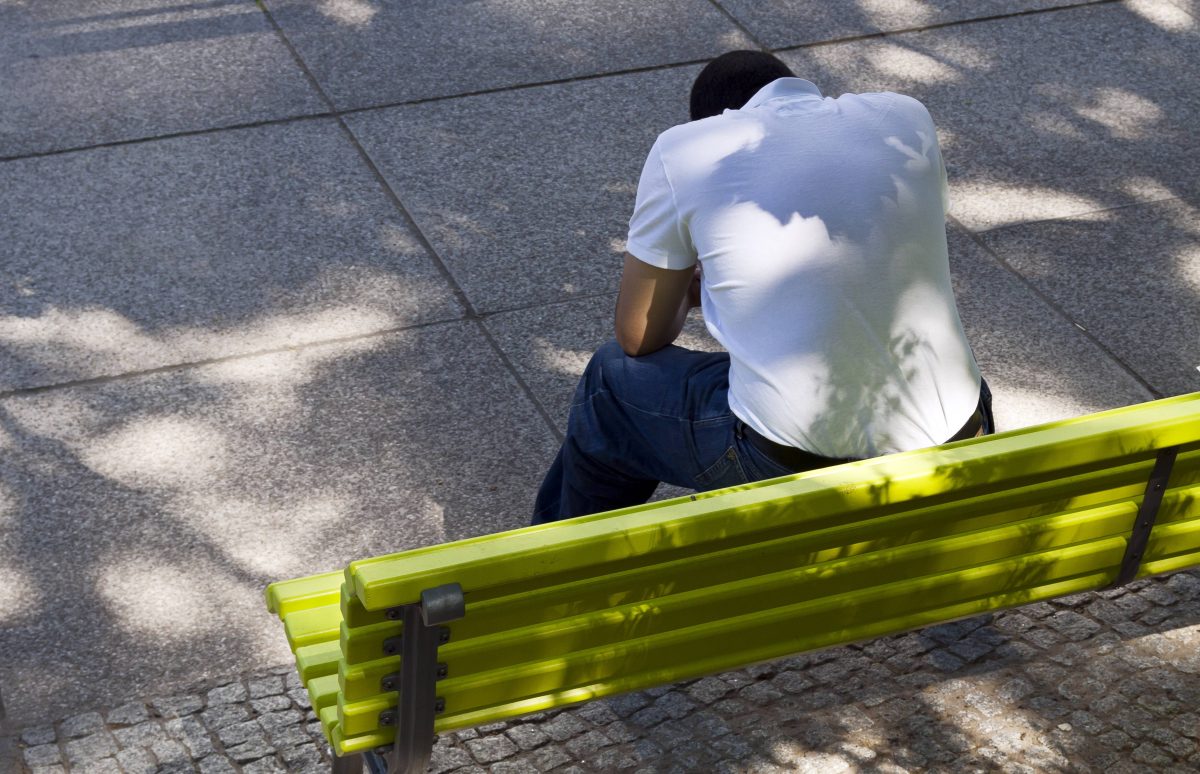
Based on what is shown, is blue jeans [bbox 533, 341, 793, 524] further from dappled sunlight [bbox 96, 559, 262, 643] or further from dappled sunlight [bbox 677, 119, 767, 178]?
dappled sunlight [bbox 96, 559, 262, 643]

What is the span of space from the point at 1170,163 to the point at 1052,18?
133cm

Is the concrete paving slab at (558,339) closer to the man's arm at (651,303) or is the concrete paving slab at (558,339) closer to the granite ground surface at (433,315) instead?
the granite ground surface at (433,315)

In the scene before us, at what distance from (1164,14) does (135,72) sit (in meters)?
4.60

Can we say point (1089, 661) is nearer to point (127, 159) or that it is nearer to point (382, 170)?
point (382, 170)

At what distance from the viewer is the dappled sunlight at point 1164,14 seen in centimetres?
695

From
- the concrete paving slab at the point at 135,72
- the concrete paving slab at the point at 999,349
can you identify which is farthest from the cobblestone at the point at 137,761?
the concrete paving slab at the point at 135,72

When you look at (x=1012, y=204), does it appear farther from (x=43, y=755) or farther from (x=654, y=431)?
(x=43, y=755)

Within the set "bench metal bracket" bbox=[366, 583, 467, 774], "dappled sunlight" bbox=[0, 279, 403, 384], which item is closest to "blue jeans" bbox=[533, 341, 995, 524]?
"bench metal bracket" bbox=[366, 583, 467, 774]

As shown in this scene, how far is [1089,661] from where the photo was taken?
3.75m

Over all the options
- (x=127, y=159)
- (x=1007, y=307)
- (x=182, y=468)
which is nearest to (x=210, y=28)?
(x=127, y=159)

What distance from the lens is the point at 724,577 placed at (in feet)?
9.14

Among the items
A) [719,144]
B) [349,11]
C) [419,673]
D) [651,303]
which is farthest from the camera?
[349,11]

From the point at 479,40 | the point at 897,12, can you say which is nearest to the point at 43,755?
the point at 479,40

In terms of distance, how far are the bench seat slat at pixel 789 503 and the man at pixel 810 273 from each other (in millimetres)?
299
